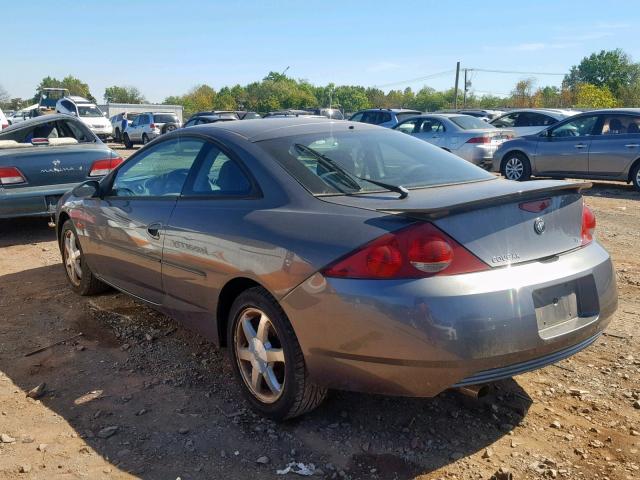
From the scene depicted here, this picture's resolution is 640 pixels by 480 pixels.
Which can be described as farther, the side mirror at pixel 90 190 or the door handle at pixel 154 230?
the side mirror at pixel 90 190

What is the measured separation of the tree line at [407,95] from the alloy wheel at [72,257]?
36.0 meters

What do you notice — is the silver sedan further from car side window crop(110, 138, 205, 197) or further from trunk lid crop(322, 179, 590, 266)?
trunk lid crop(322, 179, 590, 266)

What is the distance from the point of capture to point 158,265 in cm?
382

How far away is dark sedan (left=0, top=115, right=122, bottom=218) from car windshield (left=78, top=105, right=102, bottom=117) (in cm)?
2510

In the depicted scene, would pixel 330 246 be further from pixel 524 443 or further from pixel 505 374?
pixel 524 443

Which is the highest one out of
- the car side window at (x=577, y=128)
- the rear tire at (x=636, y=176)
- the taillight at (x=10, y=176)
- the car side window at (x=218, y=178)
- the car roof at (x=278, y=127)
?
the car roof at (x=278, y=127)

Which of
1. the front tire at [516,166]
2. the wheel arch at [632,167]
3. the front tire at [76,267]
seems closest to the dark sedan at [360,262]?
the front tire at [76,267]

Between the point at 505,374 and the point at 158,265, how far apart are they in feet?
7.40

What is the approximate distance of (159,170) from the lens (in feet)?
13.9

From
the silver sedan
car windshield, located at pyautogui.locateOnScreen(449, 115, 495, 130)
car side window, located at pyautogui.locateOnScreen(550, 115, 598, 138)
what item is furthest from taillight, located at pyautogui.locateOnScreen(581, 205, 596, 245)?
car windshield, located at pyautogui.locateOnScreen(449, 115, 495, 130)

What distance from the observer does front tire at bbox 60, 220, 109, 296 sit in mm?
5094

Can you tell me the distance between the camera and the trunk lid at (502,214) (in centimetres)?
262

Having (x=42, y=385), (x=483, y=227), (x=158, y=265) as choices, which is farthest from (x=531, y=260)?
(x=42, y=385)

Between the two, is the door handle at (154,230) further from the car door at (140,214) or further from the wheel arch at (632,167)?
the wheel arch at (632,167)
